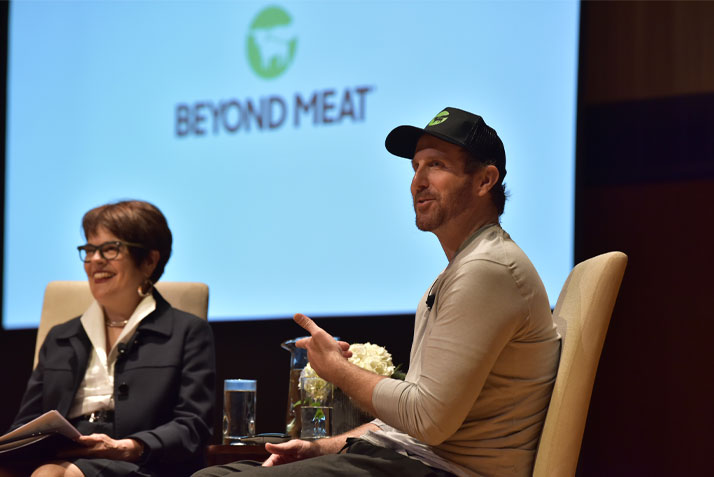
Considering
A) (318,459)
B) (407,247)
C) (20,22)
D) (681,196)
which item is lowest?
(318,459)

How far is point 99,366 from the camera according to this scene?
2.78 m

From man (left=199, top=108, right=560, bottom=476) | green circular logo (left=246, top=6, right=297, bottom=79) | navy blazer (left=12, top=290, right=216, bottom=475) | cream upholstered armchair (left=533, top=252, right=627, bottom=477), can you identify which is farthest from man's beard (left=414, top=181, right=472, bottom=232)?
green circular logo (left=246, top=6, right=297, bottom=79)

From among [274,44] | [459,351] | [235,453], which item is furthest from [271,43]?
[459,351]

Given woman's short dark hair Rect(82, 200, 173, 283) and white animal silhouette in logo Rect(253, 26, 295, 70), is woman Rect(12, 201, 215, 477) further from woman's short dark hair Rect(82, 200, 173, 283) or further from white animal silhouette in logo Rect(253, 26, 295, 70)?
white animal silhouette in logo Rect(253, 26, 295, 70)

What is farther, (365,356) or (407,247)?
(407,247)

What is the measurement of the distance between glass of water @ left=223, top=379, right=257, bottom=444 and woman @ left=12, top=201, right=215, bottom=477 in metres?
0.11

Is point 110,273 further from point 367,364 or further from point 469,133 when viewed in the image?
point 469,133

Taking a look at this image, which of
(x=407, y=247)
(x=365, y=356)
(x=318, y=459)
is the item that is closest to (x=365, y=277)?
(x=407, y=247)

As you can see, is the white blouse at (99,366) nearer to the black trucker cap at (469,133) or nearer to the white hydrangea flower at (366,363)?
the white hydrangea flower at (366,363)

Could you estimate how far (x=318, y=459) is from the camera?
1.85 metres

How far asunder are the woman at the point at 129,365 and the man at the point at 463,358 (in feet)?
2.21

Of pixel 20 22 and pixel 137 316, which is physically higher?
pixel 20 22

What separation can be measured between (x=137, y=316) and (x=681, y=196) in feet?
7.07

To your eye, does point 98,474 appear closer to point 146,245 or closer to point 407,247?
point 146,245
